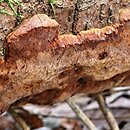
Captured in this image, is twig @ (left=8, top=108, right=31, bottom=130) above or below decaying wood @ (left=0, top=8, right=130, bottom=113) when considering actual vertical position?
below

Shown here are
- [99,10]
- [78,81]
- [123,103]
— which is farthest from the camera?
[123,103]

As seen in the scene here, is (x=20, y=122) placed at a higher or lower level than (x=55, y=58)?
lower

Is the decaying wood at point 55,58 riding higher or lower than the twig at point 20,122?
higher

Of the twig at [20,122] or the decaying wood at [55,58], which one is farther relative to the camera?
the twig at [20,122]

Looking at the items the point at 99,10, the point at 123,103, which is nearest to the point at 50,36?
the point at 99,10

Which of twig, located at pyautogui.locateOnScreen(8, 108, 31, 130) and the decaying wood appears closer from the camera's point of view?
the decaying wood

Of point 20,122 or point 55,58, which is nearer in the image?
point 55,58

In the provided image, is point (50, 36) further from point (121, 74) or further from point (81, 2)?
point (121, 74)

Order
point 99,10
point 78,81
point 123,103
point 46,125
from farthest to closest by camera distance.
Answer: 1. point 123,103
2. point 46,125
3. point 78,81
4. point 99,10
